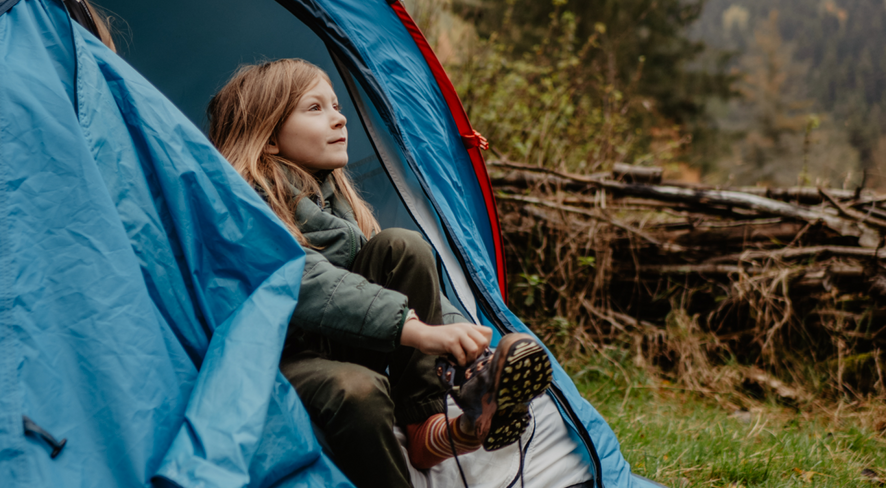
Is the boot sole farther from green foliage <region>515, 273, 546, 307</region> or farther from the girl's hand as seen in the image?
green foliage <region>515, 273, 546, 307</region>

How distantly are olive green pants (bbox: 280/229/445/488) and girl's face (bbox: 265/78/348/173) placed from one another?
0.29 metres

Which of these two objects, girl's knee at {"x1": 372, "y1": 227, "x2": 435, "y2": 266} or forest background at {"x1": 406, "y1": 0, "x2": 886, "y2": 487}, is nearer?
girl's knee at {"x1": 372, "y1": 227, "x2": 435, "y2": 266}

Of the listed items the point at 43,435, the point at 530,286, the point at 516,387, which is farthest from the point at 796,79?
the point at 43,435

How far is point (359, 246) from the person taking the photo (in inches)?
55.5

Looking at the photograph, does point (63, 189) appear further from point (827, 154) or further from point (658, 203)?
point (827, 154)

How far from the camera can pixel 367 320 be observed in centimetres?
110

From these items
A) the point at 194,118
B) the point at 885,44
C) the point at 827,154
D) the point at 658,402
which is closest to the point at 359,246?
the point at 194,118

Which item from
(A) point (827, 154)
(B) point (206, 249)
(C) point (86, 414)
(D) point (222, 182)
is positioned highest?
(D) point (222, 182)

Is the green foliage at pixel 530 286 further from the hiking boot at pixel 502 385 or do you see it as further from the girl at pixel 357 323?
the hiking boot at pixel 502 385

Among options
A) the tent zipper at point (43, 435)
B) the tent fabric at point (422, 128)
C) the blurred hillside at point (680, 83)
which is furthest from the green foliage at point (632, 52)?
the tent zipper at point (43, 435)

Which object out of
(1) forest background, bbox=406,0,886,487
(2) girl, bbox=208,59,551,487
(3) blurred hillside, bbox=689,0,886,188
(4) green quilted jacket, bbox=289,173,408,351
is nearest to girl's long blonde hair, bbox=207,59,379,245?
(2) girl, bbox=208,59,551,487

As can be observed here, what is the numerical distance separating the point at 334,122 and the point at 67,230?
28.9 inches

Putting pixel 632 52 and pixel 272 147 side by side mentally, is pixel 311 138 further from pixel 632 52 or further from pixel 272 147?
pixel 632 52

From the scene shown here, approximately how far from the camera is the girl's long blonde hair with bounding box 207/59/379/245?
139 centimetres
